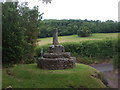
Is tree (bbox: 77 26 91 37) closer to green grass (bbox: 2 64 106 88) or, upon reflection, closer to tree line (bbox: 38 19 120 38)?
tree line (bbox: 38 19 120 38)

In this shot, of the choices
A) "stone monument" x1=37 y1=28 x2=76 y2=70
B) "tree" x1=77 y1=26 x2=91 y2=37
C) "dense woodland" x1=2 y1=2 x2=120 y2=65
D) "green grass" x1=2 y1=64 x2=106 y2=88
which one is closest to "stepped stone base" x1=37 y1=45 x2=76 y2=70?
"stone monument" x1=37 y1=28 x2=76 y2=70

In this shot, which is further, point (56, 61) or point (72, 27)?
point (72, 27)

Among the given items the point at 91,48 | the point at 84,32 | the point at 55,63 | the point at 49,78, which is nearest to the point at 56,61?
the point at 55,63

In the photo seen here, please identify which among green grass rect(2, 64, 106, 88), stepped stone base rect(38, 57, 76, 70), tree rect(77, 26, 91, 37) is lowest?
green grass rect(2, 64, 106, 88)

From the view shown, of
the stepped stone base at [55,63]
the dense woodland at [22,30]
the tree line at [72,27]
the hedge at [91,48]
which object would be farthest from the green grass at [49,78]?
the tree line at [72,27]

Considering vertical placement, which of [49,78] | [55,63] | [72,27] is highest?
[72,27]

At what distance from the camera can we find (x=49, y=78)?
50.7ft

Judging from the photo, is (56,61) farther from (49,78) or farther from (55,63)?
(49,78)

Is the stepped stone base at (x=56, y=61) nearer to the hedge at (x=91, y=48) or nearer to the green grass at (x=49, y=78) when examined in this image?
the green grass at (x=49, y=78)

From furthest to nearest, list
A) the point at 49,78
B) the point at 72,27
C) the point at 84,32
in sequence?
1. the point at 72,27
2. the point at 84,32
3. the point at 49,78

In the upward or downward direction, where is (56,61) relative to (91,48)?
upward

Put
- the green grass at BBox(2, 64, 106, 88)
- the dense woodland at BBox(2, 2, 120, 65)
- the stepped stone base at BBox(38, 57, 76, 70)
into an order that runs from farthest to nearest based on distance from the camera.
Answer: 1. the dense woodland at BBox(2, 2, 120, 65)
2. the stepped stone base at BBox(38, 57, 76, 70)
3. the green grass at BBox(2, 64, 106, 88)

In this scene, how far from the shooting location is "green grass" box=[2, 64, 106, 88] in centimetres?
1467

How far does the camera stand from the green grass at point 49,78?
1467cm
